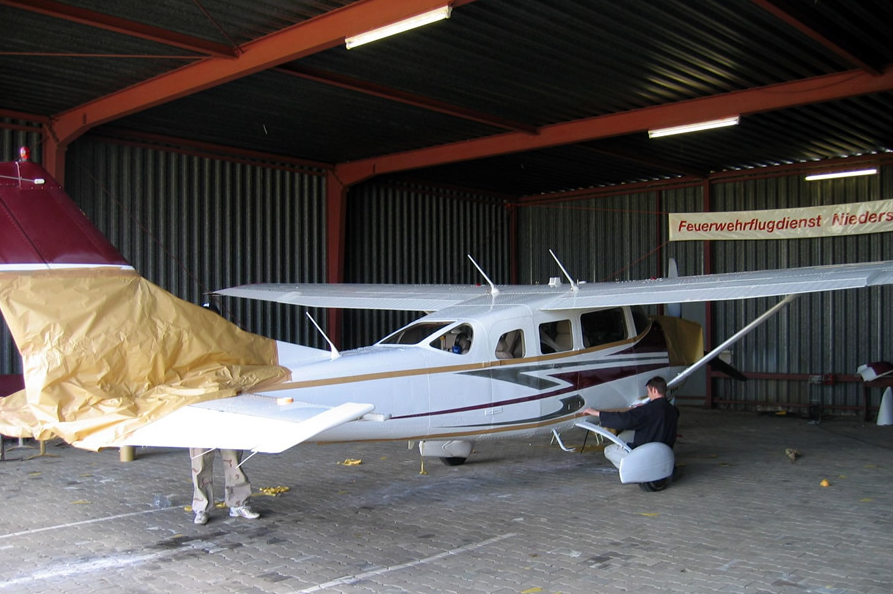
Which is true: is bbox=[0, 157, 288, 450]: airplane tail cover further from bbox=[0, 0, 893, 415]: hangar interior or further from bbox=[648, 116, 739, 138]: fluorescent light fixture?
bbox=[648, 116, 739, 138]: fluorescent light fixture

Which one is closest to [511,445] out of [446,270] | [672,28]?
[672,28]

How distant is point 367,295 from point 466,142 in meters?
4.44

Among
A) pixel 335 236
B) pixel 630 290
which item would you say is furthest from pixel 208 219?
pixel 630 290

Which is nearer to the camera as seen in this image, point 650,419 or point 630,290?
point 650,419

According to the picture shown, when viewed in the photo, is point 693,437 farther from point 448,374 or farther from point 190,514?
point 190,514

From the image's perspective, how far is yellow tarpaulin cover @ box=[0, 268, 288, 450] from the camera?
18.2 ft

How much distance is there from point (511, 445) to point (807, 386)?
304 inches

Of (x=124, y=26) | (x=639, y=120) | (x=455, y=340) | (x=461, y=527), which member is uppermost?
(x=124, y=26)

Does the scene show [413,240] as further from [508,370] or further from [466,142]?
[508,370]

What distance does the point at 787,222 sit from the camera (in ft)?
52.1

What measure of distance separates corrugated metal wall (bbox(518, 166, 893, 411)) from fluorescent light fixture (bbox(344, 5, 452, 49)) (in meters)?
11.1

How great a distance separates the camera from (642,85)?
36.3ft

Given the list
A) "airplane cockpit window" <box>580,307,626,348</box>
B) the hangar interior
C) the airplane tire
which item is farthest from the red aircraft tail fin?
the airplane tire

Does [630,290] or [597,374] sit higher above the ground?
[630,290]
